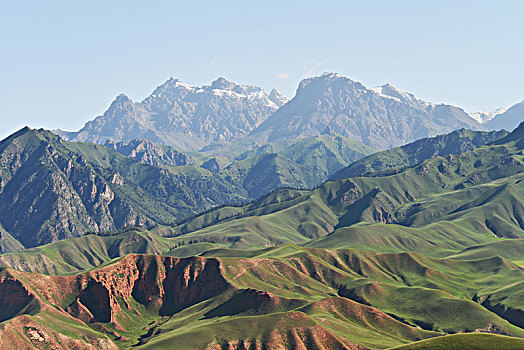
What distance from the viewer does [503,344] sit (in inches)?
7805

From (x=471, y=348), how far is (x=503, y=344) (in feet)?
31.9

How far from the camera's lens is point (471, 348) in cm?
19975
